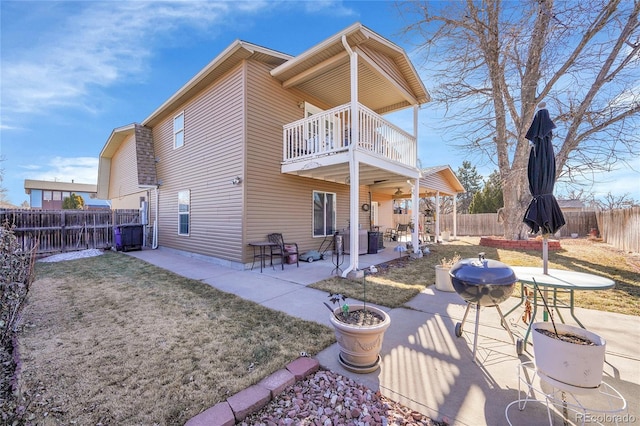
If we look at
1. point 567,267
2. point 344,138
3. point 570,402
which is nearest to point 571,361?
point 570,402

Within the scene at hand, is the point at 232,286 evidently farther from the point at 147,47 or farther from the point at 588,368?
the point at 147,47

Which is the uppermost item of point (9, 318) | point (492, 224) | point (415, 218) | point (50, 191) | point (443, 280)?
point (50, 191)

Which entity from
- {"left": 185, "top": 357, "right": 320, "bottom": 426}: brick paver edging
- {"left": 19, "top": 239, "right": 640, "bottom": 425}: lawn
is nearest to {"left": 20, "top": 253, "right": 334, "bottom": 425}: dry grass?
{"left": 19, "top": 239, "right": 640, "bottom": 425}: lawn

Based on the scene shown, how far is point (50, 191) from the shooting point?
84.6 feet

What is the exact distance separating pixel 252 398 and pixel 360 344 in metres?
1.02

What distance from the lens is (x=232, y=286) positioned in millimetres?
5555

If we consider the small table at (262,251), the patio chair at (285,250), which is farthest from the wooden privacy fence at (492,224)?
the small table at (262,251)

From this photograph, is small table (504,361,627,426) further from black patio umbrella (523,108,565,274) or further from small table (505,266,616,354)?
black patio umbrella (523,108,565,274)

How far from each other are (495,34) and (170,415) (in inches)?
525

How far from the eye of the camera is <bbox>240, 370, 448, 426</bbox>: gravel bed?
1.89 m

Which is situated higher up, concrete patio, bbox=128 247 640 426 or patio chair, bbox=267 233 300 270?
patio chair, bbox=267 233 300 270

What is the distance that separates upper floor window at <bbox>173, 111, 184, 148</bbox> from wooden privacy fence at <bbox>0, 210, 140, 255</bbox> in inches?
174

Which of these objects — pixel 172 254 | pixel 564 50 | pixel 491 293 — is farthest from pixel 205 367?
pixel 564 50

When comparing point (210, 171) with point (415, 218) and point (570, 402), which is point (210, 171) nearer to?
point (415, 218)
